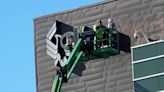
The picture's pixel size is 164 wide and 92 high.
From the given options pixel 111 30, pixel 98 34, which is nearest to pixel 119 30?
pixel 111 30

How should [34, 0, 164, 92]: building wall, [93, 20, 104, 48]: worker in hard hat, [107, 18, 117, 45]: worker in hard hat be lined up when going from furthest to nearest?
[107, 18, 117, 45]: worker in hard hat < [93, 20, 104, 48]: worker in hard hat < [34, 0, 164, 92]: building wall

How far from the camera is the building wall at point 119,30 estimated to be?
253ft

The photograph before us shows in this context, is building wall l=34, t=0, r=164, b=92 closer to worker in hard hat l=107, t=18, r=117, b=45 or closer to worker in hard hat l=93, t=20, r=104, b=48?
worker in hard hat l=107, t=18, r=117, b=45

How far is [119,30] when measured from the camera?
259 feet

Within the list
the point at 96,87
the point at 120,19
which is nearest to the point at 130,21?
the point at 120,19

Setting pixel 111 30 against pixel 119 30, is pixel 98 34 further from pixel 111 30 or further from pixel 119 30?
pixel 119 30

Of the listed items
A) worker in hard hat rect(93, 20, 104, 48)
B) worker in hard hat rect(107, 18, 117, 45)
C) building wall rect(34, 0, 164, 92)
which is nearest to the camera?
building wall rect(34, 0, 164, 92)

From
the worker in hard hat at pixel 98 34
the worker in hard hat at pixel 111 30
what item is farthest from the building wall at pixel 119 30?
the worker in hard hat at pixel 98 34

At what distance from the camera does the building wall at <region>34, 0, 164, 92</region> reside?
77000 millimetres

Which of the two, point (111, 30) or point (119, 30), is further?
point (119, 30)

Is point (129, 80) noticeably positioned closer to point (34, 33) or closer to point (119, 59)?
point (119, 59)

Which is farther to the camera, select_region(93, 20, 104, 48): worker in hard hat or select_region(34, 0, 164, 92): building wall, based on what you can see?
select_region(93, 20, 104, 48): worker in hard hat

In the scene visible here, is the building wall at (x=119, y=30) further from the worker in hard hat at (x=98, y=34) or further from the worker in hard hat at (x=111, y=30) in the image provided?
the worker in hard hat at (x=98, y=34)

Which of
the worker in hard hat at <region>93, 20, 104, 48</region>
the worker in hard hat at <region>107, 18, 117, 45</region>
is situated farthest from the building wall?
the worker in hard hat at <region>93, 20, 104, 48</region>
